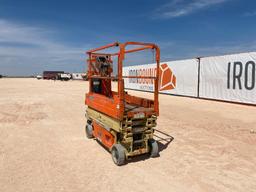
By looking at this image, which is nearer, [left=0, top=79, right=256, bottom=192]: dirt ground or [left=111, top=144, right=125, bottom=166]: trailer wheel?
[left=0, top=79, right=256, bottom=192]: dirt ground

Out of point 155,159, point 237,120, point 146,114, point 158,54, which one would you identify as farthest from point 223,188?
point 237,120

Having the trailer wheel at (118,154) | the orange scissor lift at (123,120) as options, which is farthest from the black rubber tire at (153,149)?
the trailer wheel at (118,154)

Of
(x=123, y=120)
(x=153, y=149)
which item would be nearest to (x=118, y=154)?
(x=123, y=120)

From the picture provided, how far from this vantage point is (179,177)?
424cm

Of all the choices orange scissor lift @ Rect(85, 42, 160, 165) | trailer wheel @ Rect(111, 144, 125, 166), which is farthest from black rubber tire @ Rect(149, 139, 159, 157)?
trailer wheel @ Rect(111, 144, 125, 166)

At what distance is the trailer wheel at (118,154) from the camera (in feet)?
15.5

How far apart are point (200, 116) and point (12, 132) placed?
8.46 metres

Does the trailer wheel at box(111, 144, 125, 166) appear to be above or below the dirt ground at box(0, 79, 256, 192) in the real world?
above

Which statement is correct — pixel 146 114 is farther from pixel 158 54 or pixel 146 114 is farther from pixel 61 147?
pixel 61 147

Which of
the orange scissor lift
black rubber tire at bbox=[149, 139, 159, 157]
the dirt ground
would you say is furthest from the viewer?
black rubber tire at bbox=[149, 139, 159, 157]

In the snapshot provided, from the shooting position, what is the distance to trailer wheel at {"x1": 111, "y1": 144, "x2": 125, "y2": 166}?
15.5ft

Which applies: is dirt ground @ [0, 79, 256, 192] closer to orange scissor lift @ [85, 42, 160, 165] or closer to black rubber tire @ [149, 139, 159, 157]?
black rubber tire @ [149, 139, 159, 157]

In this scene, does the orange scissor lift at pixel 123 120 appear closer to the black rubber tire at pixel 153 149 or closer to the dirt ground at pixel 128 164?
the black rubber tire at pixel 153 149

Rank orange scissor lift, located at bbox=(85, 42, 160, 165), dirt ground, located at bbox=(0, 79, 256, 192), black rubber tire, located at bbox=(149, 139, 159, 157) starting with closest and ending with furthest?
dirt ground, located at bbox=(0, 79, 256, 192)
orange scissor lift, located at bbox=(85, 42, 160, 165)
black rubber tire, located at bbox=(149, 139, 159, 157)
